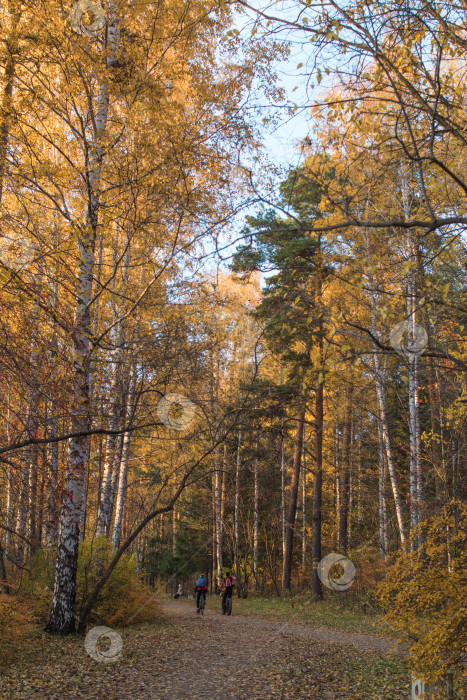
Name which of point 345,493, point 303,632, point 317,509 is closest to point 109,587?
point 303,632

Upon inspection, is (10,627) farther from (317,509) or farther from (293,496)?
(293,496)

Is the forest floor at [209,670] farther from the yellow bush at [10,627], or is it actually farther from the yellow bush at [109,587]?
the yellow bush at [109,587]

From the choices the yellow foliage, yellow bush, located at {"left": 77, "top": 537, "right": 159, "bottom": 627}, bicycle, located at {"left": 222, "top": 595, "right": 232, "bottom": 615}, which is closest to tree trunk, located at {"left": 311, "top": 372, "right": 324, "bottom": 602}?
bicycle, located at {"left": 222, "top": 595, "right": 232, "bottom": 615}

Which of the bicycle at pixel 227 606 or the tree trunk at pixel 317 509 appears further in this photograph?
the tree trunk at pixel 317 509

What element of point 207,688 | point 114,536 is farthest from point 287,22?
point 114,536

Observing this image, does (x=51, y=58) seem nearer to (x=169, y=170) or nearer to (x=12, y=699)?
(x=169, y=170)

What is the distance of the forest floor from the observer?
5492 millimetres

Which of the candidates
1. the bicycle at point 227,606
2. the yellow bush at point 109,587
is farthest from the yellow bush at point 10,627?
the bicycle at point 227,606

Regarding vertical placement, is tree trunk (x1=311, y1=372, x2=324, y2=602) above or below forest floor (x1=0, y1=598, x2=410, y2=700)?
above

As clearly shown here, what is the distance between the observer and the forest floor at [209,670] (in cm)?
549

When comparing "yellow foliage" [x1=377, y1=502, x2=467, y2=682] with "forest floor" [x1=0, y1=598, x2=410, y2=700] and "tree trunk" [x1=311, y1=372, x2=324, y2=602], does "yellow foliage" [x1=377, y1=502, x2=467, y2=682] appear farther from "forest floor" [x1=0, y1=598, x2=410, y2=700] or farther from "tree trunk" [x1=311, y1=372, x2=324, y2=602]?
"tree trunk" [x1=311, y1=372, x2=324, y2=602]

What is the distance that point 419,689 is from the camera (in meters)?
4.55

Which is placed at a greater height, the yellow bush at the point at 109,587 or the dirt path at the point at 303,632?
the yellow bush at the point at 109,587

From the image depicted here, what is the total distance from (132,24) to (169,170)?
3.19 m
